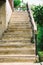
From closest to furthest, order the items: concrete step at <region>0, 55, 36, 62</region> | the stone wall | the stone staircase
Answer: concrete step at <region>0, 55, 36, 62</region>
the stone staircase
the stone wall

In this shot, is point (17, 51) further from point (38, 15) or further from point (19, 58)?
point (38, 15)

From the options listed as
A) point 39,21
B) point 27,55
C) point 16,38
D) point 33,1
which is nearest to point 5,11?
point 16,38

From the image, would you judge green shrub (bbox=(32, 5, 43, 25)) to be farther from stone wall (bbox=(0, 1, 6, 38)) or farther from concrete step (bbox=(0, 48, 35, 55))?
concrete step (bbox=(0, 48, 35, 55))

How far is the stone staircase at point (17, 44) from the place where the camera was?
7.53m

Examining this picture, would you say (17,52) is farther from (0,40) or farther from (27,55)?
(0,40)

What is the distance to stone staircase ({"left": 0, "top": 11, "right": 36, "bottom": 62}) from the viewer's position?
753 centimetres

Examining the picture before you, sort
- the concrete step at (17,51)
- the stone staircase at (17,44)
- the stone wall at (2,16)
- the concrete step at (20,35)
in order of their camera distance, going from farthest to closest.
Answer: the stone wall at (2,16)
the concrete step at (20,35)
the concrete step at (17,51)
the stone staircase at (17,44)

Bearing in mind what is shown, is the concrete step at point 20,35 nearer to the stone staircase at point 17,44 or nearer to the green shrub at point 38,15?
the stone staircase at point 17,44

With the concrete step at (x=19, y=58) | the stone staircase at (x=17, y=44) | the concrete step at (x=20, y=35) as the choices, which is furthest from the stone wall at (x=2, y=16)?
the concrete step at (x=19, y=58)

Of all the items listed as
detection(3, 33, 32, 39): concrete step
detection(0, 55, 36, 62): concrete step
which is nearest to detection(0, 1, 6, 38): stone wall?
detection(3, 33, 32, 39): concrete step

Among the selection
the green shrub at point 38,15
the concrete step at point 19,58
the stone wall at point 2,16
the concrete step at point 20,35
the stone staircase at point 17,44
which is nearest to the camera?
the concrete step at point 19,58

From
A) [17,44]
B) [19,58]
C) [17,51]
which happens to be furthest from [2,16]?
[19,58]

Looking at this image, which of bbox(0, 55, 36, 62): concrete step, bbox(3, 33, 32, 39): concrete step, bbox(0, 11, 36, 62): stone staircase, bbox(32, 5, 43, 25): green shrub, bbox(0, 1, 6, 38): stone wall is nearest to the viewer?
bbox(0, 55, 36, 62): concrete step

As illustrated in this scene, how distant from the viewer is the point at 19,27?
10.3 metres
